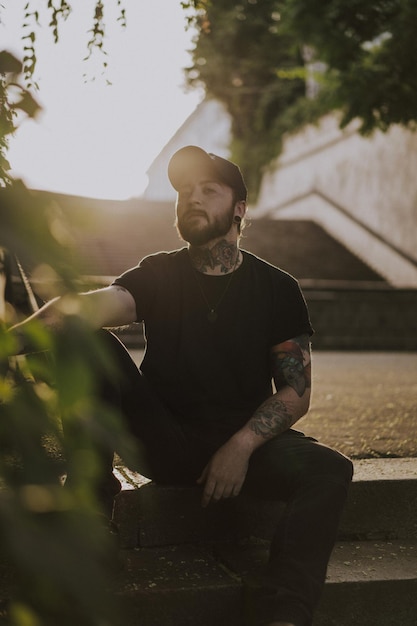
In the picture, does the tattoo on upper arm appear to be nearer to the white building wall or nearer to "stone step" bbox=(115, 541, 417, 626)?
"stone step" bbox=(115, 541, 417, 626)

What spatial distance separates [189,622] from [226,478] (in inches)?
17.6

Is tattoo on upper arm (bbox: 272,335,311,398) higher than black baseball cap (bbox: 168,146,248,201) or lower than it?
lower

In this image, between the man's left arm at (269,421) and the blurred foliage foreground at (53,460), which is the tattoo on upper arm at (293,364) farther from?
the blurred foliage foreground at (53,460)

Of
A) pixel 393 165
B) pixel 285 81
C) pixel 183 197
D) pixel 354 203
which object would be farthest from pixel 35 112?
pixel 285 81

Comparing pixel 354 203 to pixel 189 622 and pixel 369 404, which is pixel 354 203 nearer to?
pixel 369 404

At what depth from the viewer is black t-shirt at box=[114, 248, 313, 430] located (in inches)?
99.9

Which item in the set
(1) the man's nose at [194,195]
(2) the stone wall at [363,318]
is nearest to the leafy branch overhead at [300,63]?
(1) the man's nose at [194,195]

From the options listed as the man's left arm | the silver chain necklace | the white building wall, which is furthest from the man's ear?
the white building wall

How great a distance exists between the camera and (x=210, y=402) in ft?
8.30

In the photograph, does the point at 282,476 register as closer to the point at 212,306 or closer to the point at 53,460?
the point at 212,306

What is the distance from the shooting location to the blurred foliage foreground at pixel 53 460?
57 cm

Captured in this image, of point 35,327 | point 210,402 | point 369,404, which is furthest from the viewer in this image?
point 369,404

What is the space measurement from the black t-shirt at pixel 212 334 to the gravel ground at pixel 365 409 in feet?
3.26

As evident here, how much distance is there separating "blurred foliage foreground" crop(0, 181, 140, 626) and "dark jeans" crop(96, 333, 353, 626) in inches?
48.9
